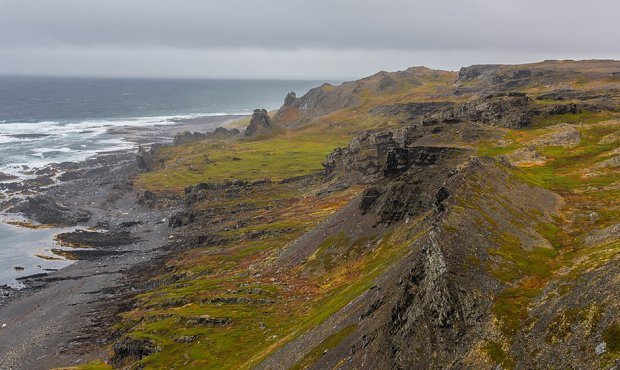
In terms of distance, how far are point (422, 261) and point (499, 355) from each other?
12.7 m

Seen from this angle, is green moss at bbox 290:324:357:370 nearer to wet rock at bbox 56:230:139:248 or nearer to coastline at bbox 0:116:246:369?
coastline at bbox 0:116:246:369

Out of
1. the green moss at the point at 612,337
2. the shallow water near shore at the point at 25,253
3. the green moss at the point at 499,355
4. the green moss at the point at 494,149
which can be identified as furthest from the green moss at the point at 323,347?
the shallow water near shore at the point at 25,253

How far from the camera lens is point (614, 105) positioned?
121 m

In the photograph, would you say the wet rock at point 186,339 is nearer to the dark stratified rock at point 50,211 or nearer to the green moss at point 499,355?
the green moss at point 499,355

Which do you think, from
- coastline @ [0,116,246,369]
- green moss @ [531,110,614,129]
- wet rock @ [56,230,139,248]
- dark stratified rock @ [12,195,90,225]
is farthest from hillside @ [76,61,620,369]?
dark stratified rock @ [12,195,90,225]

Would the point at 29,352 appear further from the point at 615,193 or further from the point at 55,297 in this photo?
the point at 615,193

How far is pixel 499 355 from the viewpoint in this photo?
30844 millimetres

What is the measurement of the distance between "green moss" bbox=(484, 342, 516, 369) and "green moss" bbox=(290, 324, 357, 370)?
1763cm

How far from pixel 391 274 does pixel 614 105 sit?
98.2m

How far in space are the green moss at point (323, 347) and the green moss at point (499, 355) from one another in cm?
1763

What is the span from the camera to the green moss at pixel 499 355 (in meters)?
30.0

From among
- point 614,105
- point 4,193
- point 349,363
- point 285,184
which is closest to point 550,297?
point 349,363

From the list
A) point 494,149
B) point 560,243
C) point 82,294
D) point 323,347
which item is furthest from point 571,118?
point 82,294

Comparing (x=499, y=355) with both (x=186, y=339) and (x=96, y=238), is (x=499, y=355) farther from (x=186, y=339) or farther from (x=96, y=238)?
(x=96, y=238)
